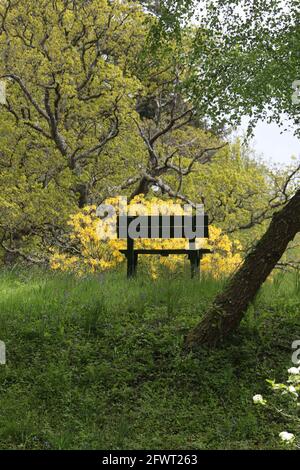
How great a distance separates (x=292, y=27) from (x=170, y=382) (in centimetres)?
501

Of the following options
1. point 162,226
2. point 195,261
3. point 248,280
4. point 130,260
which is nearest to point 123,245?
point 162,226

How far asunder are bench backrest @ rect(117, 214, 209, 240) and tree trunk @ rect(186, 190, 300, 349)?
3615 mm

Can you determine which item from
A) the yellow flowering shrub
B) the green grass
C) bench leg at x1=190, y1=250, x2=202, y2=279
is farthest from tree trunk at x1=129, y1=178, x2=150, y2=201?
the green grass

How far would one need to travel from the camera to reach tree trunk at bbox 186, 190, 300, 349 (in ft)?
20.9

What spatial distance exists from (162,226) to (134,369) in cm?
461

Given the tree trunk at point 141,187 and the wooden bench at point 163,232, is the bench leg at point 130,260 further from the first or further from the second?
the tree trunk at point 141,187

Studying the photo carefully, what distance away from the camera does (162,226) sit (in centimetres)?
1056

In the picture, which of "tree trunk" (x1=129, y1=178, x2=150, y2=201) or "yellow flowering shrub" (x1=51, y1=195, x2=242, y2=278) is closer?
"yellow flowering shrub" (x1=51, y1=195, x2=242, y2=278)

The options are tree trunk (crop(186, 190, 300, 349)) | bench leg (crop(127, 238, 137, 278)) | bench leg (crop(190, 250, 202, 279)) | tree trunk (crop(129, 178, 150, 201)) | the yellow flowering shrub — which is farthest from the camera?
tree trunk (crop(129, 178, 150, 201))

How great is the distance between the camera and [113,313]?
752 centimetres

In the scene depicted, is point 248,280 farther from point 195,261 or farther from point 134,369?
point 195,261

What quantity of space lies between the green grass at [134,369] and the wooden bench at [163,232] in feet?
4.46

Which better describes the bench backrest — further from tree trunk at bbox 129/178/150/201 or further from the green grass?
tree trunk at bbox 129/178/150/201
